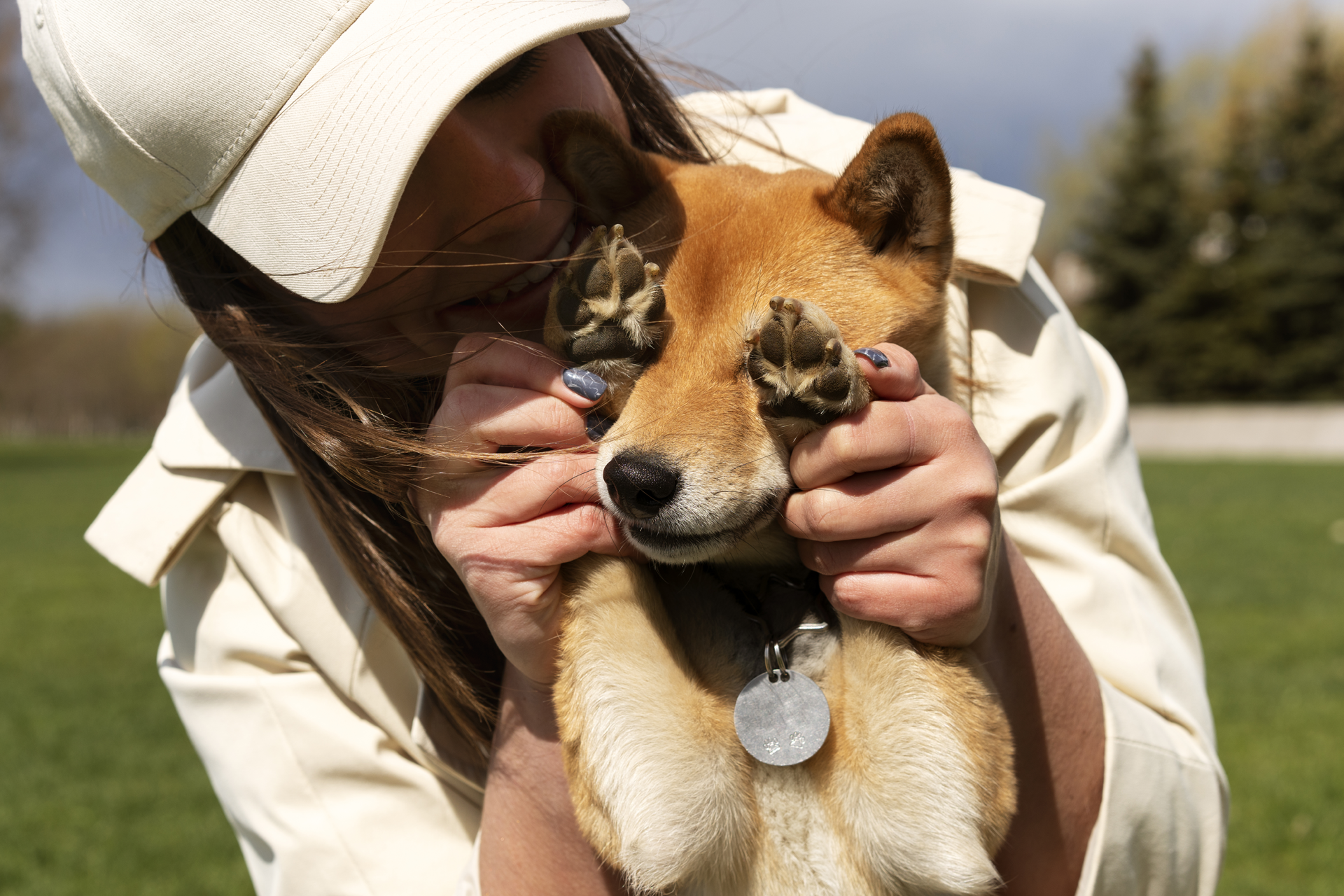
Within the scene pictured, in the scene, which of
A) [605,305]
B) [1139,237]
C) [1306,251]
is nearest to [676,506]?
[605,305]

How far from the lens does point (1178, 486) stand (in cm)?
1950

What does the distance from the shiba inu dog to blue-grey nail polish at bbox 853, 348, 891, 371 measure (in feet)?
0.13

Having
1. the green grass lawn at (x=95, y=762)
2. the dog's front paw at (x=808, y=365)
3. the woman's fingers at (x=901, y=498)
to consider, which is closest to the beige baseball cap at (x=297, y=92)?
the dog's front paw at (x=808, y=365)

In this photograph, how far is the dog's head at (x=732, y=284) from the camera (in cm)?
175

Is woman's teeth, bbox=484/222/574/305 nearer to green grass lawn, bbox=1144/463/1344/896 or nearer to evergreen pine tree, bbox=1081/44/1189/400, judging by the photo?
green grass lawn, bbox=1144/463/1344/896

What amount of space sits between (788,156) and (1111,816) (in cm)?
168

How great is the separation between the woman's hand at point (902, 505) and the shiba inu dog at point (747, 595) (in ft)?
0.21

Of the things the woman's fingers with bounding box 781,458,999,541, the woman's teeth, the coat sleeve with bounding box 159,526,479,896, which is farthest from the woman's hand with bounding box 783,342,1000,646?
the coat sleeve with bounding box 159,526,479,896

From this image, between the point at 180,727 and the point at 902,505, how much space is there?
6.86 metres

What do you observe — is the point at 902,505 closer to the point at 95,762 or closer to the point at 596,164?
the point at 596,164

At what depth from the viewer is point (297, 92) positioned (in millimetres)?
1929

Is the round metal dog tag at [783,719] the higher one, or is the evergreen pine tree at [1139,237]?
the round metal dog tag at [783,719]

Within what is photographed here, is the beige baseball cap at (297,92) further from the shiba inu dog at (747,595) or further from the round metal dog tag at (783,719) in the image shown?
the round metal dog tag at (783,719)

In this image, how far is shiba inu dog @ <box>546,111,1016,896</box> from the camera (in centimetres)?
176
